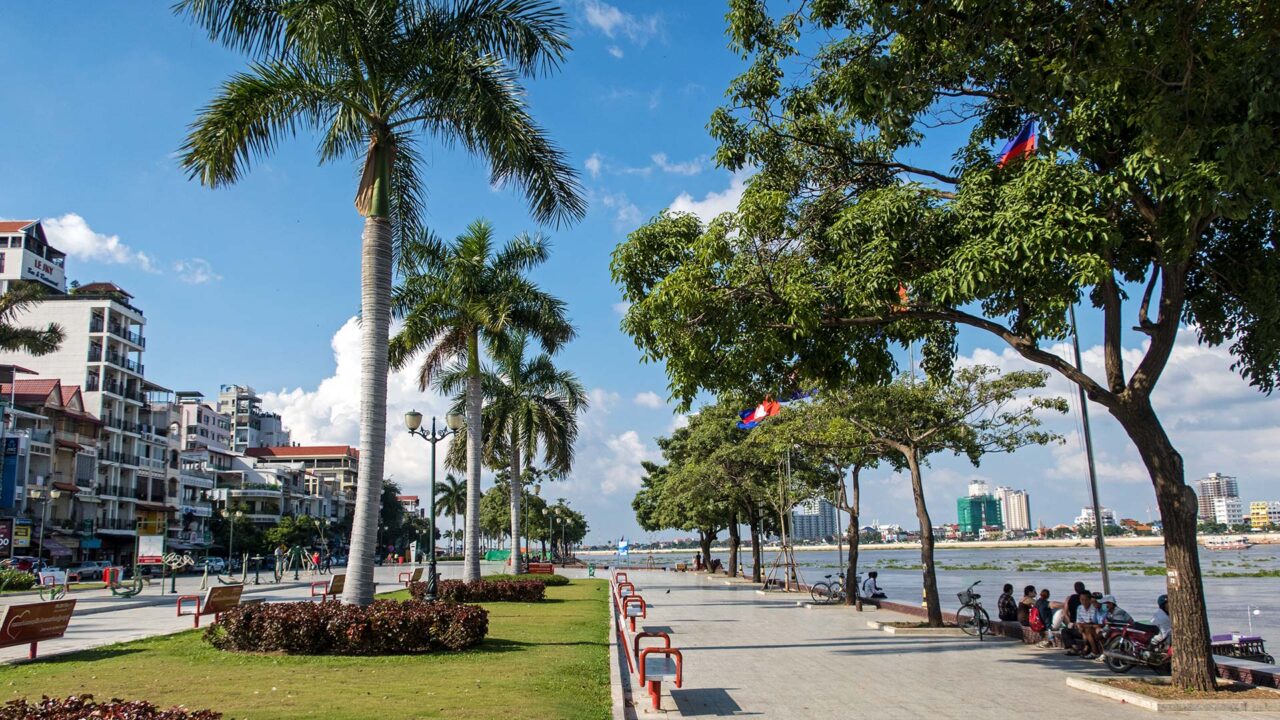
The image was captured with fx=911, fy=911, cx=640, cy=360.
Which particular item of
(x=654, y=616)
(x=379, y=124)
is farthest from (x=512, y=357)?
(x=379, y=124)

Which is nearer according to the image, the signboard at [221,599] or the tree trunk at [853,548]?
the signboard at [221,599]

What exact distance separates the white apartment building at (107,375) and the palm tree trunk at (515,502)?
155ft

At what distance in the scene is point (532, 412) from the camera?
3238 cm

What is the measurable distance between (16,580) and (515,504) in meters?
20.3

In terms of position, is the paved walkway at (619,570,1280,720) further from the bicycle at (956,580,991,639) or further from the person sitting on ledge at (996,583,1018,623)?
the person sitting on ledge at (996,583,1018,623)

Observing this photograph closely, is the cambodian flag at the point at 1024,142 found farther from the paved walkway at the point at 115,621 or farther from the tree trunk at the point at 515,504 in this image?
the tree trunk at the point at 515,504

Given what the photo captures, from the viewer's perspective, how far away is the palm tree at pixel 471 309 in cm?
2511

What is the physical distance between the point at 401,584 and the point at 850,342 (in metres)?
28.0

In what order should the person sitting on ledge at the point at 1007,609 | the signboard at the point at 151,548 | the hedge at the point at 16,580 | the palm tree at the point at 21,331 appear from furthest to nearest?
the signboard at the point at 151,548, the palm tree at the point at 21,331, the hedge at the point at 16,580, the person sitting on ledge at the point at 1007,609

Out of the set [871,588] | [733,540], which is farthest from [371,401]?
[733,540]

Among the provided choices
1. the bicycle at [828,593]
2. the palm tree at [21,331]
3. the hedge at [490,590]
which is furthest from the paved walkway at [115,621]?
the bicycle at [828,593]

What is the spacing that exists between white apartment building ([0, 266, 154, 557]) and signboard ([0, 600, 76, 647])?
59617mm

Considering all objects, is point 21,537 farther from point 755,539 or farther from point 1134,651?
point 1134,651

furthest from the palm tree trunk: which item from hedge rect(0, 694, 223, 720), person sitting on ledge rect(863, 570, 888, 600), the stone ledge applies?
hedge rect(0, 694, 223, 720)
